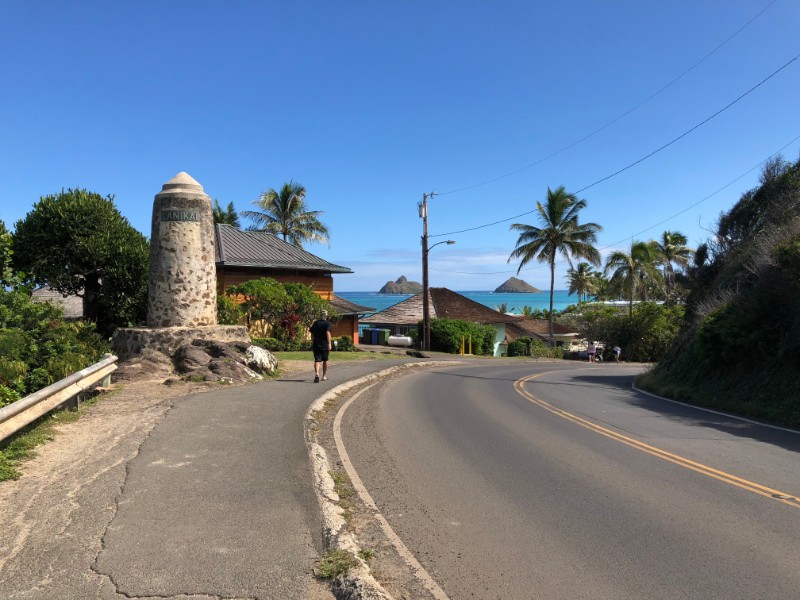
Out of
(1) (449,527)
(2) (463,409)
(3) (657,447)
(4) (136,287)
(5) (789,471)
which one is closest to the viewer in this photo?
(1) (449,527)

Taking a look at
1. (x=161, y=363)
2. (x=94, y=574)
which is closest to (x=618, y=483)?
(x=94, y=574)

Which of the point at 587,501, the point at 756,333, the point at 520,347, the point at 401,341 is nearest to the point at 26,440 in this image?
the point at 587,501

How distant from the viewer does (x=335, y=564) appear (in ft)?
13.8

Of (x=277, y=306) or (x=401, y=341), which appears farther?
(x=401, y=341)

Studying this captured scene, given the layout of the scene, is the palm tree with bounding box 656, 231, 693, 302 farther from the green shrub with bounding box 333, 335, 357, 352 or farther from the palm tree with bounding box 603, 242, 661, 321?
the green shrub with bounding box 333, 335, 357, 352

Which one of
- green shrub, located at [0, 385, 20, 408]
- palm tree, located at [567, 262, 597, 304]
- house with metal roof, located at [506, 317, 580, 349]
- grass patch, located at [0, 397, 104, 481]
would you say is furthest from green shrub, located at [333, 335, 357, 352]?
palm tree, located at [567, 262, 597, 304]

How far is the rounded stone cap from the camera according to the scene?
1476 cm

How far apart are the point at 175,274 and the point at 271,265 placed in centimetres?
1874

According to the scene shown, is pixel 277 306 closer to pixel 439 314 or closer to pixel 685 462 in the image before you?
pixel 685 462

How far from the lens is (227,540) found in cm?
459

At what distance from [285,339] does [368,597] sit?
23544 millimetres

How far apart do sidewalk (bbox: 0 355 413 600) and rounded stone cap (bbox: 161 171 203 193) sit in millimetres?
7951

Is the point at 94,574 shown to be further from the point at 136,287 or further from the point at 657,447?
the point at 136,287

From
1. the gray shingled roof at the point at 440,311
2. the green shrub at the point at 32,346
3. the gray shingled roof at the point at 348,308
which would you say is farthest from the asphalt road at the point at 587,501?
the gray shingled roof at the point at 440,311
